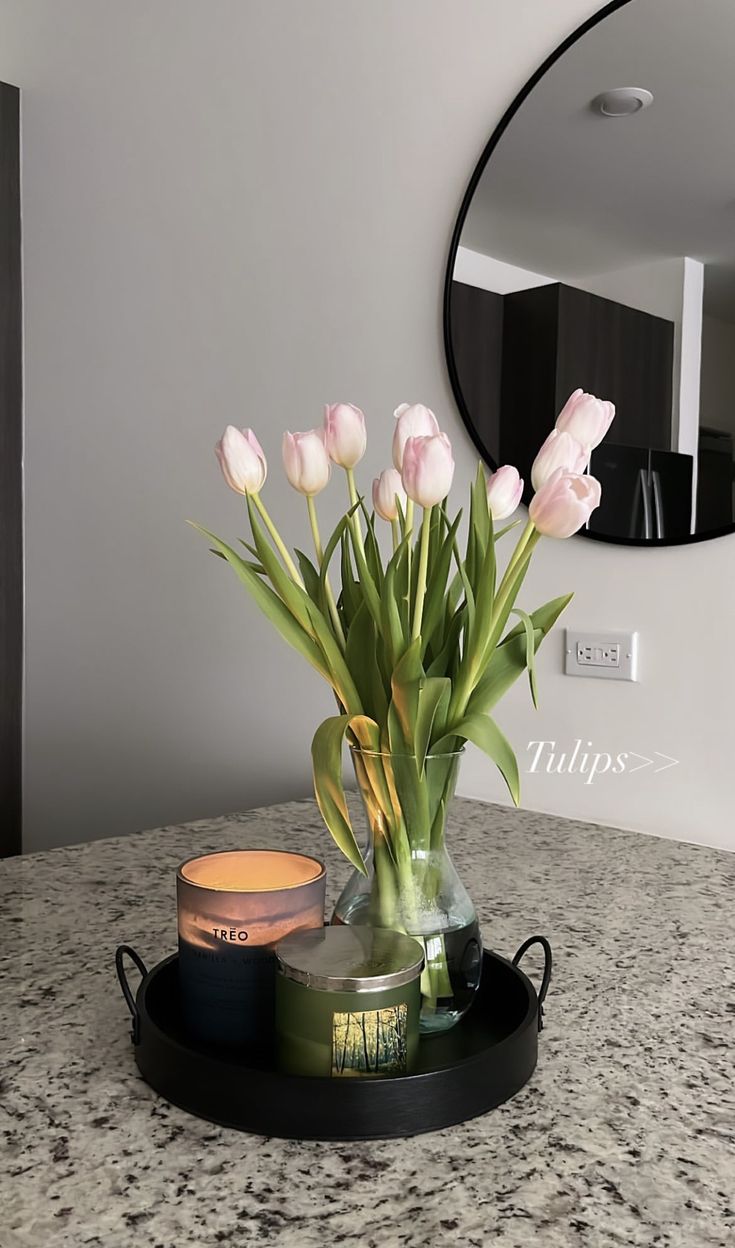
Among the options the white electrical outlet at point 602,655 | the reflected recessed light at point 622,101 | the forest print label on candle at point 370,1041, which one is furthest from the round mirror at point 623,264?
the forest print label on candle at point 370,1041

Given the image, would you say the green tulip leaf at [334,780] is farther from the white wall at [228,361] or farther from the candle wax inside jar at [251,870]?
the white wall at [228,361]

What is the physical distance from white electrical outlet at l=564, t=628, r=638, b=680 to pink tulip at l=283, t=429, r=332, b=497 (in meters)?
0.84

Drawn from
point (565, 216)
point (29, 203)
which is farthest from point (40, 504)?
point (565, 216)

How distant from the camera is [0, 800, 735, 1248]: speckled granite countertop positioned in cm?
61

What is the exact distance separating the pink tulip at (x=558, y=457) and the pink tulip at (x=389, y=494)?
0.45ft

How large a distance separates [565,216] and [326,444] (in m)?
0.93

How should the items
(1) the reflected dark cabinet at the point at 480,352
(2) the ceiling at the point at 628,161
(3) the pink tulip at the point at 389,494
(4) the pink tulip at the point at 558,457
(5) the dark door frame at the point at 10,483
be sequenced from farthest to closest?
(5) the dark door frame at the point at 10,483 → (1) the reflected dark cabinet at the point at 480,352 → (2) the ceiling at the point at 628,161 → (3) the pink tulip at the point at 389,494 → (4) the pink tulip at the point at 558,457

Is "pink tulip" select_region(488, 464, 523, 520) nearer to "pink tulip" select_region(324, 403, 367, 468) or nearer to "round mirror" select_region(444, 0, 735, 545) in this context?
"pink tulip" select_region(324, 403, 367, 468)

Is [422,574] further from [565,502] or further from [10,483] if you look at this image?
[10,483]

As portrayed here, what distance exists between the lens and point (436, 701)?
2.45ft

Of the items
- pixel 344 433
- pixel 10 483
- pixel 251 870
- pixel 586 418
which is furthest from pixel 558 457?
pixel 10 483

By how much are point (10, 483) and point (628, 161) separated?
1475 mm

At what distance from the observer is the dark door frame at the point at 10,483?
235 cm

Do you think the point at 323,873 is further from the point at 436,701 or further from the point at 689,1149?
the point at 689,1149
